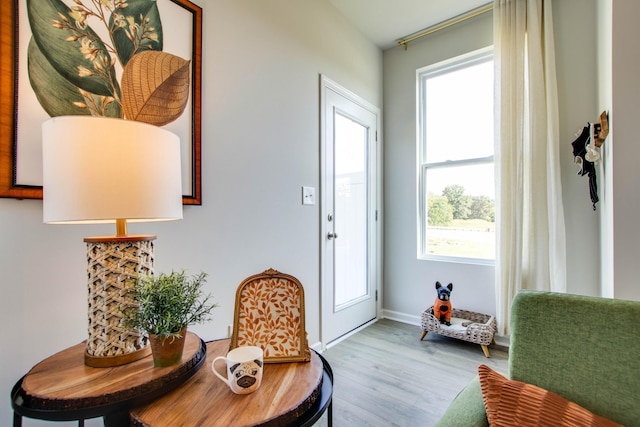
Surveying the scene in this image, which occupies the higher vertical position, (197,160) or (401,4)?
(401,4)

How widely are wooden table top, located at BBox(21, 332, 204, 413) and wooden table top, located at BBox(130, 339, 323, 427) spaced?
44mm

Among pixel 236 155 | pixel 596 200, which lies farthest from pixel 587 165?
pixel 236 155

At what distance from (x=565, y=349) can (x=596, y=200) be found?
5.47 feet

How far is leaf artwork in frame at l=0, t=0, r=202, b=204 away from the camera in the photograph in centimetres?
106

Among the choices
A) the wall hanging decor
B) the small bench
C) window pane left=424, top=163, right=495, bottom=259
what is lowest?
the small bench

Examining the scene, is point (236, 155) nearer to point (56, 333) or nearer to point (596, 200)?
point (56, 333)

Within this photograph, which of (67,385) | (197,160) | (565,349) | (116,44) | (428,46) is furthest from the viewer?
(428,46)

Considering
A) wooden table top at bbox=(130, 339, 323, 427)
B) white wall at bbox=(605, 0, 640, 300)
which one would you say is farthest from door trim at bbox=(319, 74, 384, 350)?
white wall at bbox=(605, 0, 640, 300)

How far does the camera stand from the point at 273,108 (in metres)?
2.04

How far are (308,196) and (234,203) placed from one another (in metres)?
0.68

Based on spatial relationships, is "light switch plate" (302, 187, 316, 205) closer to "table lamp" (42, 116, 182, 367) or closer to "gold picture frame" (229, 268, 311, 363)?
"gold picture frame" (229, 268, 311, 363)

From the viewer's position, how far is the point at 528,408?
0.77 meters

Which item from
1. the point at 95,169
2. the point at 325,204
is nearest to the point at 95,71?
the point at 95,169

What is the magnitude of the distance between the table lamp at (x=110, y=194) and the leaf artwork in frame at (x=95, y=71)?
0.41m
